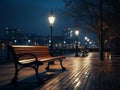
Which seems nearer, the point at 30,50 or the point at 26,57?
the point at 26,57

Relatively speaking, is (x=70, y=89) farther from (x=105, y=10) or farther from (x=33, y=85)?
(x=105, y=10)

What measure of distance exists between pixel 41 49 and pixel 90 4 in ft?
90.5

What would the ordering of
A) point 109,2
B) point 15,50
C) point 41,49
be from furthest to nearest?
1. point 109,2
2. point 41,49
3. point 15,50

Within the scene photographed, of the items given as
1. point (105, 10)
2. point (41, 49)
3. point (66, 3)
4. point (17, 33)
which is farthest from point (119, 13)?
point (17, 33)

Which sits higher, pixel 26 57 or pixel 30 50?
pixel 30 50

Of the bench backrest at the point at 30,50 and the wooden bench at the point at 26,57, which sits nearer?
the wooden bench at the point at 26,57

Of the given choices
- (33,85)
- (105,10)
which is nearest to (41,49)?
(33,85)

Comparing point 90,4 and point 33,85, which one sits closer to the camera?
point 33,85

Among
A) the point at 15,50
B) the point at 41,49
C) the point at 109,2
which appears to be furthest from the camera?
the point at 109,2

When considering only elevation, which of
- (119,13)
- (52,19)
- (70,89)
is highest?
(119,13)

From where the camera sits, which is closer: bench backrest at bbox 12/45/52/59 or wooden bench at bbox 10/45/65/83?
wooden bench at bbox 10/45/65/83

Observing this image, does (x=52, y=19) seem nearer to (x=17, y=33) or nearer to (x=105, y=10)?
(x=105, y=10)

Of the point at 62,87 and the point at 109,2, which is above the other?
the point at 109,2

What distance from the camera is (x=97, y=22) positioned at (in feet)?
139
